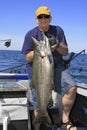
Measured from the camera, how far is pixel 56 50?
5.98 meters

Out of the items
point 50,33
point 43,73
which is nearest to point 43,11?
point 50,33

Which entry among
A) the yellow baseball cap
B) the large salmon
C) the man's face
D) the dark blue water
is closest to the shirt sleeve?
the man's face

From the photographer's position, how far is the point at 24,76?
7910 mm

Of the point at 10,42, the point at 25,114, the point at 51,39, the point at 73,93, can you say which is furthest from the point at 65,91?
the point at 10,42

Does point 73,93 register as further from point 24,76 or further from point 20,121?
point 24,76

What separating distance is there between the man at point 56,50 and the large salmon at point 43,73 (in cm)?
16

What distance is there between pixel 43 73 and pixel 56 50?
52 cm

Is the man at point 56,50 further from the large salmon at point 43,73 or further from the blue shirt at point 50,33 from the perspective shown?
the large salmon at point 43,73

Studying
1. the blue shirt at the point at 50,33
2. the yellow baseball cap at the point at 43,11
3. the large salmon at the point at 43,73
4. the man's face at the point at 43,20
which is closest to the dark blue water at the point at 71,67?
the blue shirt at the point at 50,33

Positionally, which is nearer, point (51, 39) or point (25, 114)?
point (51, 39)

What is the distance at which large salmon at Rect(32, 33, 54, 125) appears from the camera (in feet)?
17.8

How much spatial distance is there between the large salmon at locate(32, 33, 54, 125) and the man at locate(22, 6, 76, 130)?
0.53 feet

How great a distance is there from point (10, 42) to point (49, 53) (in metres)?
4.65

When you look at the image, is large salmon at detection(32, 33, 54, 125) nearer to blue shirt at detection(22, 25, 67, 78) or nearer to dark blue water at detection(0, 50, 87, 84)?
blue shirt at detection(22, 25, 67, 78)
